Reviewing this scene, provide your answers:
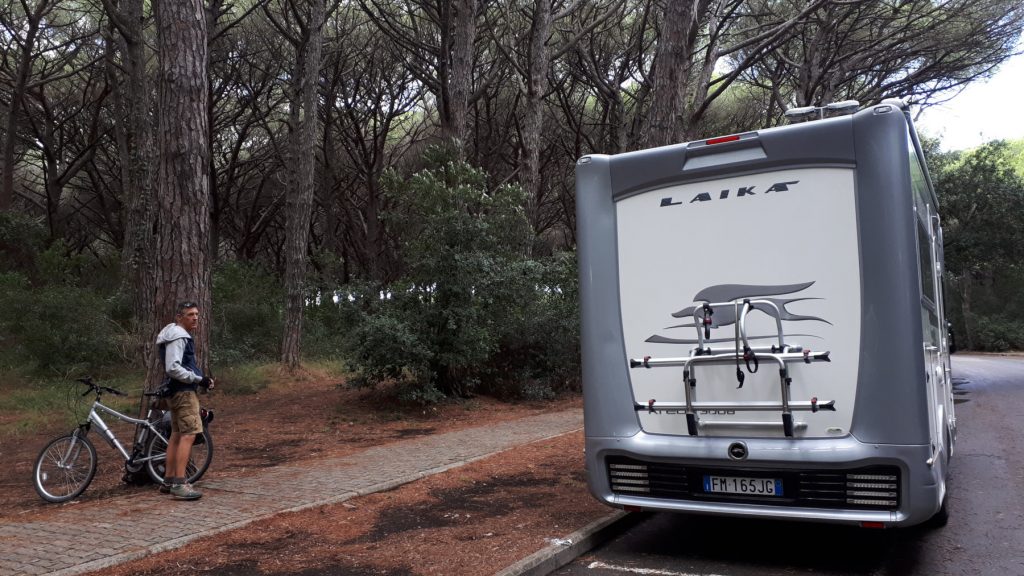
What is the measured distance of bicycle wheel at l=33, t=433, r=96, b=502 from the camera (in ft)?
25.0

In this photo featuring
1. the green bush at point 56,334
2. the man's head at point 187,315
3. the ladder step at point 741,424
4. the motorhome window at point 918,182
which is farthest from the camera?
the green bush at point 56,334

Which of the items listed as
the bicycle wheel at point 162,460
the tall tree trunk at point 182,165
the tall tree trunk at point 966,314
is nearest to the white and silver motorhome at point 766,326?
the bicycle wheel at point 162,460

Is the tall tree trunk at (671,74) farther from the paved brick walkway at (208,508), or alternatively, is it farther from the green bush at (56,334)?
the green bush at (56,334)

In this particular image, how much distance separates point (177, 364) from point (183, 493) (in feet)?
3.85

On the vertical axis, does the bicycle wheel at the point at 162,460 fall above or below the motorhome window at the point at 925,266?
below

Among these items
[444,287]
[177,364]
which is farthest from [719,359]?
[444,287]

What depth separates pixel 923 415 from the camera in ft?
16.5

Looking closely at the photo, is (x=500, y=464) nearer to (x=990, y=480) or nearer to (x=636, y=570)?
(x=636, y=570)

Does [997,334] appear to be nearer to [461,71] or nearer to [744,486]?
[461,71]

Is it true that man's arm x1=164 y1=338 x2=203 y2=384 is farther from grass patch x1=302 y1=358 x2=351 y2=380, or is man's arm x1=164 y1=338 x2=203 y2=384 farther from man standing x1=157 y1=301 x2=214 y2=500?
grass patch x1=302 y1=358 x2=351 y2=380

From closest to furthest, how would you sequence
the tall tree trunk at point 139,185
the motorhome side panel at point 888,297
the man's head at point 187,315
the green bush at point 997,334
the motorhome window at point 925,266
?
the motorhome side panel at point 888,297, the motorhome window at point 925,266, the man's head at point 187,315, the tall tree trunk at point 139,185, the green bush at point 997,334

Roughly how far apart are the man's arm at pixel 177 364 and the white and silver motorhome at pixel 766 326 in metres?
3.75

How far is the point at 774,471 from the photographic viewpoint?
542 cm

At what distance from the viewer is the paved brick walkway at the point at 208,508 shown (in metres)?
5.73
